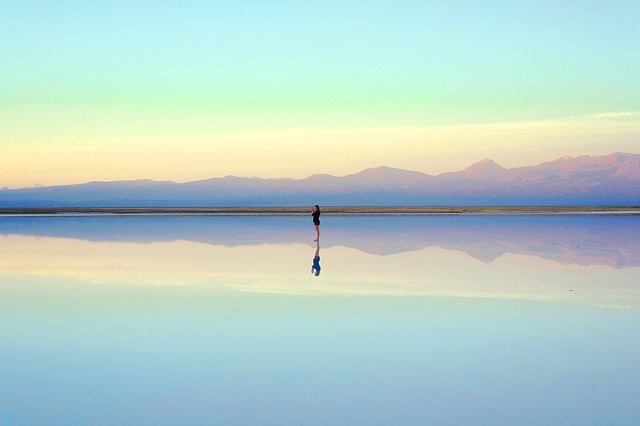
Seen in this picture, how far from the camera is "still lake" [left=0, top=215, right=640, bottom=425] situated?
21.6 feet

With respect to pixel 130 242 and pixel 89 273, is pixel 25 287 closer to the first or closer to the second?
pixel 89 273

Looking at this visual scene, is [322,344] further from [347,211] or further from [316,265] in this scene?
[347,211]

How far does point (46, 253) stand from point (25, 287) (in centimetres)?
864

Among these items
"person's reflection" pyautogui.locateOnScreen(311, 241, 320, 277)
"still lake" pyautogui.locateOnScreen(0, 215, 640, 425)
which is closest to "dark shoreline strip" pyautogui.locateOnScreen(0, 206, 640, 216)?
"person's reflection" pyautogui.locateOnScreen(311, 241, 320, 277)

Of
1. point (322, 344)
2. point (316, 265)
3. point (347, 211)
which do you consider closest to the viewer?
point (322, 344)

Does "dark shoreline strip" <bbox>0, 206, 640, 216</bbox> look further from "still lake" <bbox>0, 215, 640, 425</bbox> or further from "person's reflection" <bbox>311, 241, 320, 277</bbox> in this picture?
"still lake" <bbox>0, 215, 640, 425</bbox>

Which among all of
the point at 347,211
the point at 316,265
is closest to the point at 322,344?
the point at 316,265

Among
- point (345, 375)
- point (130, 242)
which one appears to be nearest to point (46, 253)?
point (130, 242)

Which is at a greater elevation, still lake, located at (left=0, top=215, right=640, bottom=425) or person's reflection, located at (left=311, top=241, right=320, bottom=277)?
person's reflection, located at (left=311, top=241, right=320, bottom=277)

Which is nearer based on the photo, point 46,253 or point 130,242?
point 46,253

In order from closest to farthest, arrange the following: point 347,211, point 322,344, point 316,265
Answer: point 322,344
point 316,265
point 347,211

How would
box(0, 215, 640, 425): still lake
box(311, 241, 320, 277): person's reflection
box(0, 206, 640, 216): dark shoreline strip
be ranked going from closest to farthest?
box(0, 215, 640, 425): still lake
box(311, 241, 320, 277): person's reflection
box(0, 206, 640, 216): dark shoreline strip

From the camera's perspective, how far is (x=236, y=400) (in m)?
6.81

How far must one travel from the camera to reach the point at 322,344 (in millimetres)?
9297
